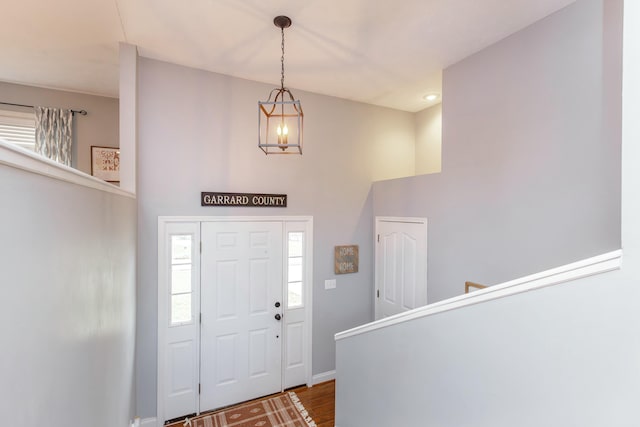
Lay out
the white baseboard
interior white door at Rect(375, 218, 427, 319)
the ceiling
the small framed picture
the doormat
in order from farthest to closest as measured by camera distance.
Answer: the white baseboard, the small framed picture, interior white door at Rect(375, 218, 427, 319), the doormat, the ceiling

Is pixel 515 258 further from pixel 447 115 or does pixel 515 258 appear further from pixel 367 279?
pixel 367 279

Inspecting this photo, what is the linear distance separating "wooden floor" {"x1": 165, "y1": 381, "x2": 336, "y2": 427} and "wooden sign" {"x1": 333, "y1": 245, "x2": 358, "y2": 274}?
149cm

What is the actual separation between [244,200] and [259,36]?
1673 mm

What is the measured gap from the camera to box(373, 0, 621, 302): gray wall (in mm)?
1928

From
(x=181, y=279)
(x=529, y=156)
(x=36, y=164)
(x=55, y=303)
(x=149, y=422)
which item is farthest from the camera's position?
(x=181, y=279)

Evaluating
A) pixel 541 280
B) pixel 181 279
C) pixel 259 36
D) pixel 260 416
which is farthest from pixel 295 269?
pixel 541 280

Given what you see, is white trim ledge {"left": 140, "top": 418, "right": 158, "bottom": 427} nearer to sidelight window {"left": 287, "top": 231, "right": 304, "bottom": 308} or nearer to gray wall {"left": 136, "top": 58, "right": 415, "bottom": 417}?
gray wall {"left": 136, "top": 58, "right": 415, "bottom": 417}

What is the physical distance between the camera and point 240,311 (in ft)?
11.1

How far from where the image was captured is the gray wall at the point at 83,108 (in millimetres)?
3229

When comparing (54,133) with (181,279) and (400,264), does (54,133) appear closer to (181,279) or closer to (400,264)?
(181,279)

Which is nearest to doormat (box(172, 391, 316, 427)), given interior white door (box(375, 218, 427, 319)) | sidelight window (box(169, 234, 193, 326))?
sidelight window (box(169, 234, 193, 326))

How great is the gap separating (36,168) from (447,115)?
10.7 feet

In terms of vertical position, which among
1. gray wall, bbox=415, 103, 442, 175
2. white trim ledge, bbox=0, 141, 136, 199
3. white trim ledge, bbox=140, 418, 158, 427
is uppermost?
gray wall, bbox=415, 103, 442, 175

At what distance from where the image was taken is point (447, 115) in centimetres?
306
